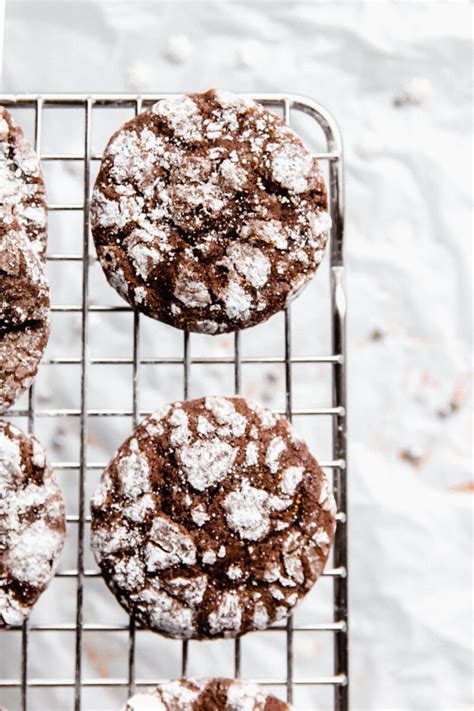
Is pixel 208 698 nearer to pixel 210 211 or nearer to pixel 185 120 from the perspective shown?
pixel 210 211

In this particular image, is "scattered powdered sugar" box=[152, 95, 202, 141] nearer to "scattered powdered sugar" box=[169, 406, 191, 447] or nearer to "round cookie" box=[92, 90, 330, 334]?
"round cookie" box=[92, 90, 330, 334]

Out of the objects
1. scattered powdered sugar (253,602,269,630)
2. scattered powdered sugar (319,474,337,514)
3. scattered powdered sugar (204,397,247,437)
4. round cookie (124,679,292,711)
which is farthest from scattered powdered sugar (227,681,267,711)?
scattered powdered sugar (204,397,247,437)

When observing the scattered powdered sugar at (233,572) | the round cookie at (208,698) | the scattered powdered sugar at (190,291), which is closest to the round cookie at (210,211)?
the scattered powdered sugar at (190,291)

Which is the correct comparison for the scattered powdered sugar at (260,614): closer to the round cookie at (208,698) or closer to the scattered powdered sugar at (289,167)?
the round cookie at (208,698)

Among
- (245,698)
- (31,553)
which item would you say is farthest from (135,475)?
(245,698)

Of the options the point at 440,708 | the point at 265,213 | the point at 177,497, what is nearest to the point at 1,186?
the point at 265,213

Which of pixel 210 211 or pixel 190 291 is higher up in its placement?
pixel 210 211

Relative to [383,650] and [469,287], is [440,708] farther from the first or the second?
[469,287]
